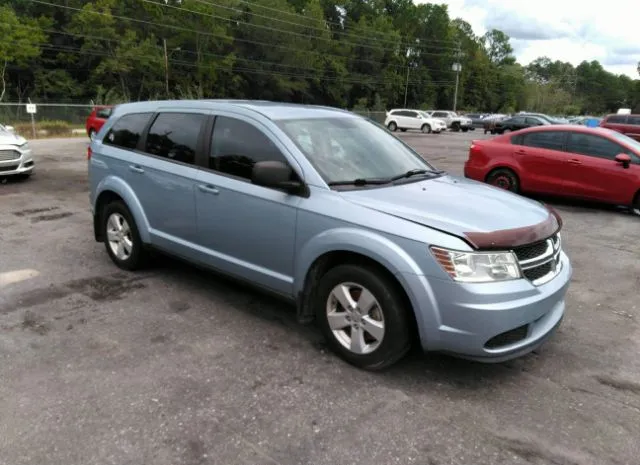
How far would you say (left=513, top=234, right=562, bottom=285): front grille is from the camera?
135 inches

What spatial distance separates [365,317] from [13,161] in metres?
10.1

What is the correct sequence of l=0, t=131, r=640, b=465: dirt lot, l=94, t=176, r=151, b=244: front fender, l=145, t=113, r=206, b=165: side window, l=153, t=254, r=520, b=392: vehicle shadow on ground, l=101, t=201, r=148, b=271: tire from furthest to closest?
l=101, t=201, r=148, b=271: tire, l=94, t=176, r=151, b=244: front fender, l=145, t=113, r=206, b=165: side window, l=153, t=254, r=520, b=392: vehicle shadow on ground, l=0, t=131, r=640, b=465: dirt lot

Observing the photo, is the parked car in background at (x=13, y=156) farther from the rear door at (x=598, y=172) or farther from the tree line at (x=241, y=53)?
the tree line at (x=241, y=53)

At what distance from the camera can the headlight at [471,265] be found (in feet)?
10.6

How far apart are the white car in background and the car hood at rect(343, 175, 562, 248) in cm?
3689

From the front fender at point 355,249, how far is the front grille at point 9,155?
9446 mm

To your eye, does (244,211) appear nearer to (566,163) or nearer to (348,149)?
(348,149)

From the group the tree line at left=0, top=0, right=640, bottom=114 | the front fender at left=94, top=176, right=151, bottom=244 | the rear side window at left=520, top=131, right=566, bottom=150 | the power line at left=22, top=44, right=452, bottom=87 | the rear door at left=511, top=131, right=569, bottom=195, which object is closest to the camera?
the front fender at left=94, top=176, right=151, bottom=244

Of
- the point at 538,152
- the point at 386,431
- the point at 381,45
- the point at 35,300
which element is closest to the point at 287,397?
the point at 386,431

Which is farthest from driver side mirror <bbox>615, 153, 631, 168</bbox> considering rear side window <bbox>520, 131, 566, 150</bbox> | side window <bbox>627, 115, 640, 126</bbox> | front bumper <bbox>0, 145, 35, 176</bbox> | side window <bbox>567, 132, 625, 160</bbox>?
side window <bbox>627, 115, 640, 126</bbox>

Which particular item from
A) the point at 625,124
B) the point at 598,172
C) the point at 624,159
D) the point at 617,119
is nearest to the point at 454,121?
the point at 617,119

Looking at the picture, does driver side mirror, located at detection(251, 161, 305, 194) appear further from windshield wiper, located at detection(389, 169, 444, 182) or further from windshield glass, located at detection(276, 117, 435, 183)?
windshield wiper, located at detection(389, 169, 444, 182)

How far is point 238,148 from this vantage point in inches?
174

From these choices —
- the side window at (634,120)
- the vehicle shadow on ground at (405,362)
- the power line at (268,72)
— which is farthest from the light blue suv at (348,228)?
the power line at (268,72)
